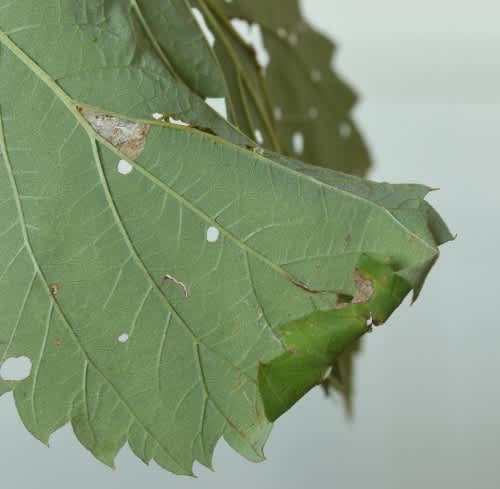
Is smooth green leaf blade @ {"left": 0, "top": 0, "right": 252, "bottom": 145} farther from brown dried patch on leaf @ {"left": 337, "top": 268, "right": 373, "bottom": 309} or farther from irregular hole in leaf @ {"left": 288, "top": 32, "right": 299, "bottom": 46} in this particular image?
irregular hole in leaf @ {"left": 288, "top": 32, "right": 299, "bottom": 46}

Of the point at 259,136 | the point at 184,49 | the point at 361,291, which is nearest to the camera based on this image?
the point at 361,291

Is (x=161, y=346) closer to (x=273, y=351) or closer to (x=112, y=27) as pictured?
(x=273, y=351)

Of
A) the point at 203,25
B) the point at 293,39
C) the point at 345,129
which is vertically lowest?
the point at 345,129

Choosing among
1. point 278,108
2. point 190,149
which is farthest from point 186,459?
point 278,108

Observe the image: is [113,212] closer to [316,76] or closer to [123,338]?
[123,338]

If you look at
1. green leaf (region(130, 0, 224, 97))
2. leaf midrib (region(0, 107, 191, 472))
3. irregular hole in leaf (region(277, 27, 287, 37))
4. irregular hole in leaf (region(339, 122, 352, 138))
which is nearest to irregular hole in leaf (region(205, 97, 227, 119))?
green leaf (region(130, 0, 224, 97))

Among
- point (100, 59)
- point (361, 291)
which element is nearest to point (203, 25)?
point (100, 59)
